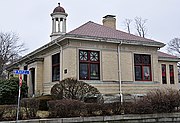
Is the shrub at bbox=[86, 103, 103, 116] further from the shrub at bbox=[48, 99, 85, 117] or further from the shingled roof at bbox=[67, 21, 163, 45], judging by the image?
the shingled roof at bbox=[67, 21, 163, 45]

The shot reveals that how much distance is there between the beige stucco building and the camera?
2062 centimetres

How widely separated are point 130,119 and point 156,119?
60.7 inches

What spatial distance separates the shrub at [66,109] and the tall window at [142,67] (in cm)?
1049

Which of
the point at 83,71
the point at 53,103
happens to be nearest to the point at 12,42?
the point at 83,71

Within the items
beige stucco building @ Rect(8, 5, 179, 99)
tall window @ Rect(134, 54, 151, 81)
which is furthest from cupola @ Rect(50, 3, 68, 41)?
tall window @ Rect(134, 54, 151, 81)

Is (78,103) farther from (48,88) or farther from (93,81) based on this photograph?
(48,88)

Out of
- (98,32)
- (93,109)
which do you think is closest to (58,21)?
(98,32)

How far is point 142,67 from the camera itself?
23328 mm

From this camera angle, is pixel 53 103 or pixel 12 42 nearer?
pixel 53 103

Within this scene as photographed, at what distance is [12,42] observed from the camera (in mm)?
44438

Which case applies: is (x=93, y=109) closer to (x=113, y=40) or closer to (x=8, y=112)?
(x=8, y=112)

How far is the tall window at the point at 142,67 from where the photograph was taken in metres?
23.1

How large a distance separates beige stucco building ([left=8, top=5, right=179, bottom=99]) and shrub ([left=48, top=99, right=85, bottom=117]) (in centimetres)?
684

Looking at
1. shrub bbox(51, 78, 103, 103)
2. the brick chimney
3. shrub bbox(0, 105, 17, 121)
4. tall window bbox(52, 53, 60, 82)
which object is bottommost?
shrub bbox(0, 105, 17, 121)
